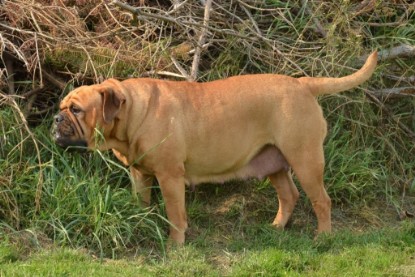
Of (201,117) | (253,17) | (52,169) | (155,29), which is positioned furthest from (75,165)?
(253,17)

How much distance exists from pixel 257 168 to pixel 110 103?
1.50 m

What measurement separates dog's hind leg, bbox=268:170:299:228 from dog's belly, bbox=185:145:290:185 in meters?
0.26

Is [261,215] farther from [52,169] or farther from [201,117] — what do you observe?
[52,169]

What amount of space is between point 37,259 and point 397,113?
460cm

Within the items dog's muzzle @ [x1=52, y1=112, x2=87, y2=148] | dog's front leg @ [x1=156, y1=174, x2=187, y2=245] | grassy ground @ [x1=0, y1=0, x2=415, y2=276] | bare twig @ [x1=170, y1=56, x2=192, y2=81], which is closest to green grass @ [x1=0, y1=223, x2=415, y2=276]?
grassy ground @ [x1=0, y1=0, x2=415, y2=276]

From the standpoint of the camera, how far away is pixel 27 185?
662 centimetres

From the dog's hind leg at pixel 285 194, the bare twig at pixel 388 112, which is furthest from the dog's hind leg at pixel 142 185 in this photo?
the bare twig at pixel 388 112

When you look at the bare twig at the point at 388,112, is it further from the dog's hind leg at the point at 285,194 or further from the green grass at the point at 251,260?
the green grass at the point at 251,260

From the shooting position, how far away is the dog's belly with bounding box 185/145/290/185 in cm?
696

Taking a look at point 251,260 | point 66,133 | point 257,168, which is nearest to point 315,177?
point 257,168

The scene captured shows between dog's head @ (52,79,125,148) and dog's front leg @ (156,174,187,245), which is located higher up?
dog's head @ (52,79,125,148)

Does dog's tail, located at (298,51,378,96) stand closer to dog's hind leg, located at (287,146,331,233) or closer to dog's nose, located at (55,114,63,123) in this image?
dog's hind leg, located at (287,146,331,233)

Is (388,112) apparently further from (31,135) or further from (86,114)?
(31,135)

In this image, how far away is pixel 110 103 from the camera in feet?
21.0
